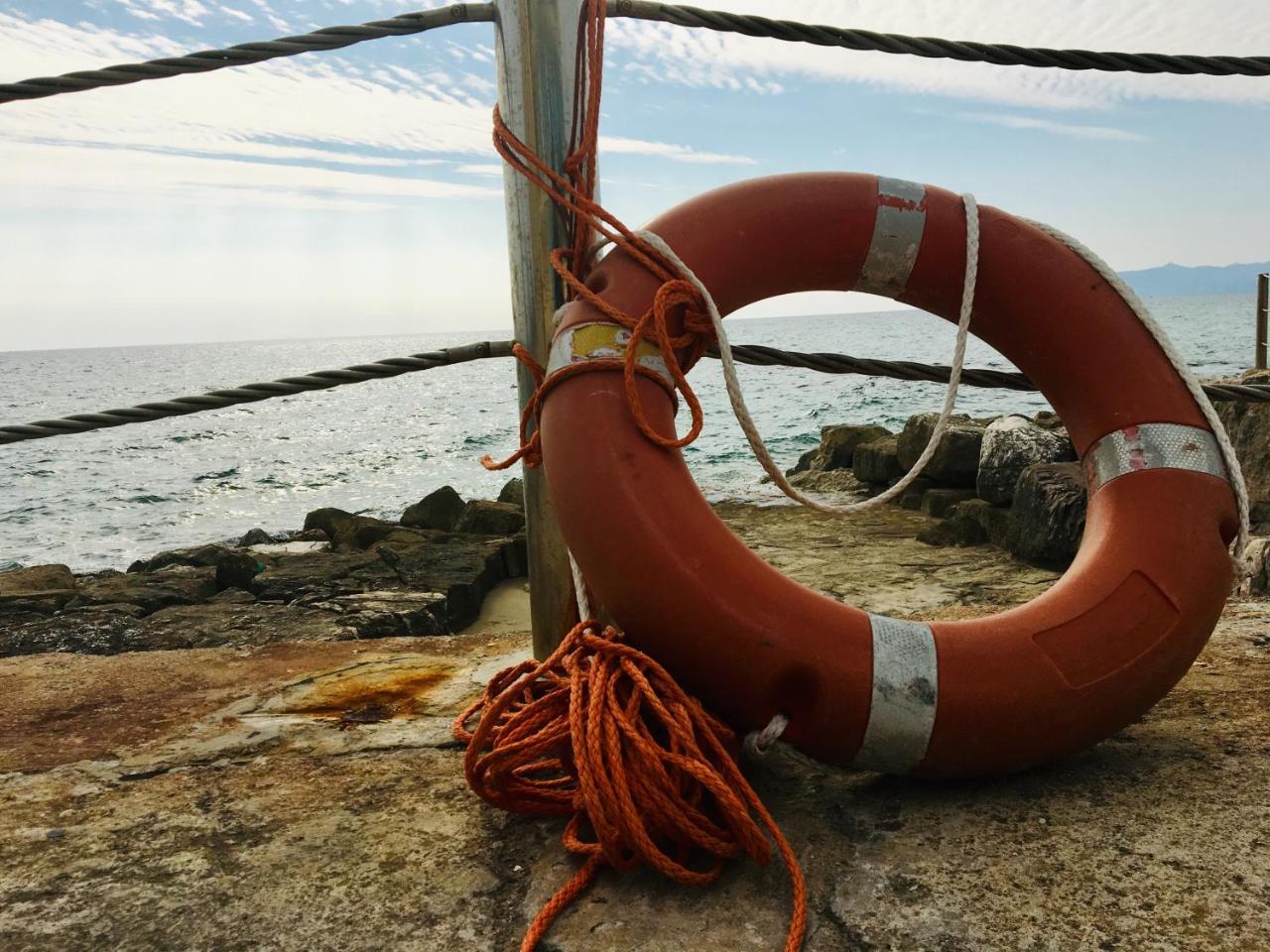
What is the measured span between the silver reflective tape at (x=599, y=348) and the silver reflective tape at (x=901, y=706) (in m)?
0.50

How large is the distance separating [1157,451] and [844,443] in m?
7.75

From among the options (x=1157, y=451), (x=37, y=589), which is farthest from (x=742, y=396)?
(x=37, y=589)

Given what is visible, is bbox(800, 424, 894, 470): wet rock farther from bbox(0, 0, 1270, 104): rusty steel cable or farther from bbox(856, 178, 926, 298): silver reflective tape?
bbox(856, 178, 926, 298): silver reflective tape

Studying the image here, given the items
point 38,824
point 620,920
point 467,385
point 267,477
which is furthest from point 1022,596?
point 467,385

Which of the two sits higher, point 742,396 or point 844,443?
point 742,396

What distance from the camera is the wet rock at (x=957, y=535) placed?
543 centimetres

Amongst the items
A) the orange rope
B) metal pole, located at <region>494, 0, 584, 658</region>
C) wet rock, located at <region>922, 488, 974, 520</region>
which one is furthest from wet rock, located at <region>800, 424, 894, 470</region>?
the orange rope

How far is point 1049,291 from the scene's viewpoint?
4.83 feet

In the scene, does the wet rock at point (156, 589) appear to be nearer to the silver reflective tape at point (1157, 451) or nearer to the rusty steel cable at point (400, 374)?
the rusty steel cable at point (400, 374)

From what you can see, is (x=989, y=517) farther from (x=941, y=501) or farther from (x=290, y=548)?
(x=290, y=548)

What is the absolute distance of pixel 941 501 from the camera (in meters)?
6.20

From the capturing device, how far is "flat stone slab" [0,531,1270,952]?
942 millimetres

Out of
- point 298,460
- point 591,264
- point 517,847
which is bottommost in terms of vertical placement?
point 298,460

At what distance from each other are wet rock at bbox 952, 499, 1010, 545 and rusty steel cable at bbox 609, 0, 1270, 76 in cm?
374
